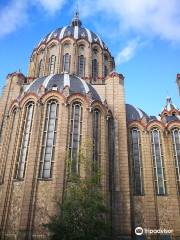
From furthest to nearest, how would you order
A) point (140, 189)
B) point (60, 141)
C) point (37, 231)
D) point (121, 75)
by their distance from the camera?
1. point (121, 75)
2. point (140, 189)
3. point (60, 141)
4. point (37, 231)

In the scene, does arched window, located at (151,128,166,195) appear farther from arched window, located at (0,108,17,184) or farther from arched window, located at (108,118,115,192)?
arched window, located at (0,108,17,184)

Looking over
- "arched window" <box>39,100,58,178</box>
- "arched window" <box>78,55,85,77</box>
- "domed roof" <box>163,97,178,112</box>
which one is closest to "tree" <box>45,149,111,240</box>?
"arched window" <box>39,100,58,178</box>

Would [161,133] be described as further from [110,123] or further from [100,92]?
[100,92]

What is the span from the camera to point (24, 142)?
31859 millimetres

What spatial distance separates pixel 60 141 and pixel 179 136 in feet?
57.0

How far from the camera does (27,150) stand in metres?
31.0

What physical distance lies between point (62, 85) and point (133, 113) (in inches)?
469

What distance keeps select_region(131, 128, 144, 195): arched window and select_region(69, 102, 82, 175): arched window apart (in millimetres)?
8845

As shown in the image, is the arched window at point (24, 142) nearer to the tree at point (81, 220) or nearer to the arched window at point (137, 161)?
the tree at point (81, 220)

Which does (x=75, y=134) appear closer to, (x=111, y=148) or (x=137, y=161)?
(x=111, y=148)

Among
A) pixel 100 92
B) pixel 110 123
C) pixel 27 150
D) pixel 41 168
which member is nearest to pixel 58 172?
pixel 41 168

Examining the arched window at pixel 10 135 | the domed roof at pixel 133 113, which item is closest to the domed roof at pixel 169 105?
the domed roof at pixel 133 113

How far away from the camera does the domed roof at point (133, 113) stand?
40.2 m

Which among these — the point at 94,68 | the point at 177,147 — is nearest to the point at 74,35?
the point at 94,68
